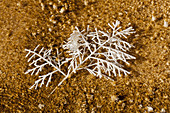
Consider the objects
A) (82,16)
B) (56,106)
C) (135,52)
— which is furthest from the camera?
(82,16)

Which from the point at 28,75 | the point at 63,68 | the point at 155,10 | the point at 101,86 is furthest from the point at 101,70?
the point at 155,10

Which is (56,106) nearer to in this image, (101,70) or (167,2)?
(101,70)

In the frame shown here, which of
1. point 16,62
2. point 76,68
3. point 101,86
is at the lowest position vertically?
point 101,86

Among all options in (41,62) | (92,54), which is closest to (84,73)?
(92,54)
